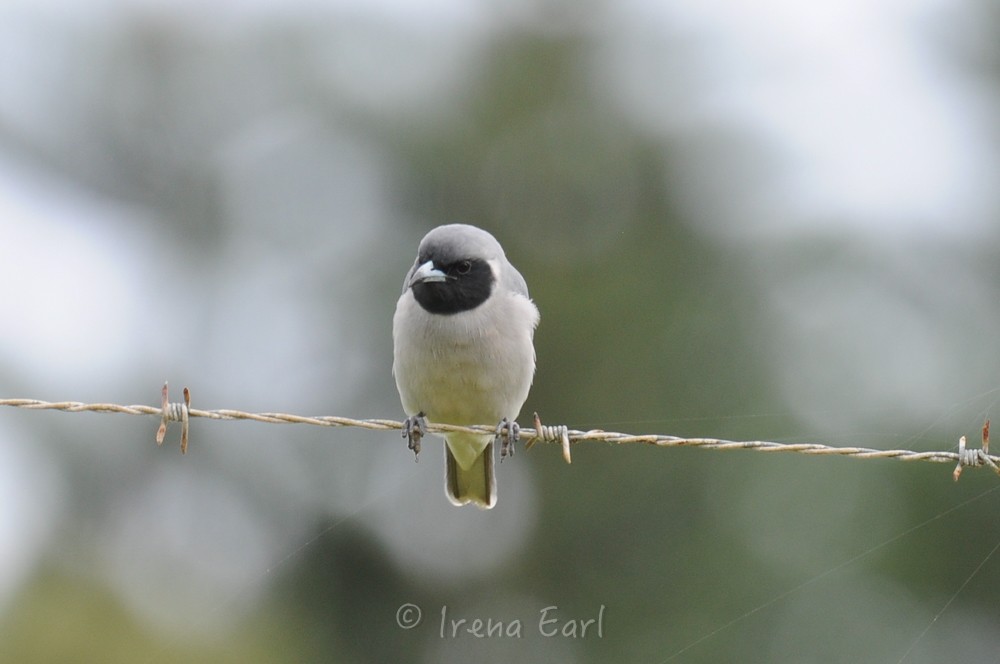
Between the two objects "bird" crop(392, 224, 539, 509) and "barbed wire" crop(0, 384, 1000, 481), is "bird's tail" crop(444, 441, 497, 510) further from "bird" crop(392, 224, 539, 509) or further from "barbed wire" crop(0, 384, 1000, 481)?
"barbed wire" crop(0, 384, 1000, 481)

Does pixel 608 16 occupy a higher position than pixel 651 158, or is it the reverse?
pixel 608 16

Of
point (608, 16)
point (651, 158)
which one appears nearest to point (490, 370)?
point (651, 158)

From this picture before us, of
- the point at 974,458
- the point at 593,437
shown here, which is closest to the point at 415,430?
the point at 593,437

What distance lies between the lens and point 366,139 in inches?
808

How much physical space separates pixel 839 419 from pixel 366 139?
9.81 metres

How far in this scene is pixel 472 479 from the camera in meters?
7.16

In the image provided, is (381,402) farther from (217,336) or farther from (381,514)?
(217,336)

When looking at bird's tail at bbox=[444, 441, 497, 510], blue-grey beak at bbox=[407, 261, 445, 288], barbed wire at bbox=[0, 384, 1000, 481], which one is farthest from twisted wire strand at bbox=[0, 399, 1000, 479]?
bird's tail at bbox=[444, 441, 497, 510]

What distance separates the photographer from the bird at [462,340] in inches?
253

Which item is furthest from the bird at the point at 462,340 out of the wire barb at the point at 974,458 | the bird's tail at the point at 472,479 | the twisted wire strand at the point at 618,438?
the wire barb at the point at 974,458

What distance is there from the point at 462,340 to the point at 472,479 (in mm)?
1036

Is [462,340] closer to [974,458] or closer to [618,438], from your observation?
[618,438]

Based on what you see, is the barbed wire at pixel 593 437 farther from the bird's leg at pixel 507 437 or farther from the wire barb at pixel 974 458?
the bird's leg at pixel 507 437

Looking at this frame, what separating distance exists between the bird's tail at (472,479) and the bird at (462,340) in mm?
404
